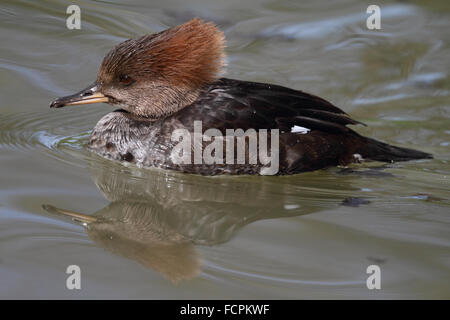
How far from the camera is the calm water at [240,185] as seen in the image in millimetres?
4125

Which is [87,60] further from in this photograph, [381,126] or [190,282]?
[190,282]

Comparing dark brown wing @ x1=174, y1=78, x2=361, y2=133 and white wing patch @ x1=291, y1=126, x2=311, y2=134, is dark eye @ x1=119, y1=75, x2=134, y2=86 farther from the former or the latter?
white wing patch @ x1=291, y1=126, x2=311, y2=134

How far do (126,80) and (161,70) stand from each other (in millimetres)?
322

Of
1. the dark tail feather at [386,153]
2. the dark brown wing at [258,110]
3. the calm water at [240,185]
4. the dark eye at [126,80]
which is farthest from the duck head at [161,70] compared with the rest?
the dark tail feather at [386,153]

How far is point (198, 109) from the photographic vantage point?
18.7ft

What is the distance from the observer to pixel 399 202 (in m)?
5.37

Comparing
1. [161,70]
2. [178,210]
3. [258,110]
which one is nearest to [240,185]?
[258,110]

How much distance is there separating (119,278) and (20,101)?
12.2 ft

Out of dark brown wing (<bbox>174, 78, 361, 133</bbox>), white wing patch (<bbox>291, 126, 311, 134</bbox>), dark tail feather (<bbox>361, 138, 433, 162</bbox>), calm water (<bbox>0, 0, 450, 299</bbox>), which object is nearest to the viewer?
calm water (<bbox>0, 0, 450, 299</bbox>)

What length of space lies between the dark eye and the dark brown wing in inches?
21.8

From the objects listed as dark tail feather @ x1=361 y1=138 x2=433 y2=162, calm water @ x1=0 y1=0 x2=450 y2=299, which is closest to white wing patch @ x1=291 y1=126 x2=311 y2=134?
calm water @ x1=0 y1=0 x2=450 y2=299

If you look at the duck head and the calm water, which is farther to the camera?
the duck head

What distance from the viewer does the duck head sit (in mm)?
5848
